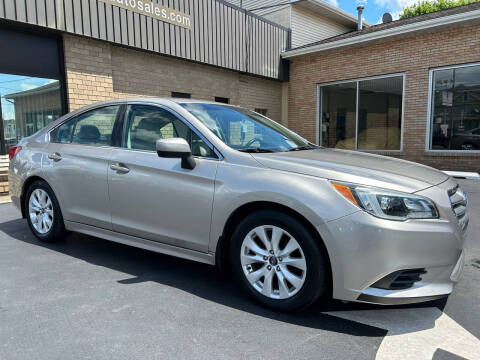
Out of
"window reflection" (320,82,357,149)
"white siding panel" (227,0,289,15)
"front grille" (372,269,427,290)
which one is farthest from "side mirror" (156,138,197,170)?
"white siding panel" (227,0,289,15)

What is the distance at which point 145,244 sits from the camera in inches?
132

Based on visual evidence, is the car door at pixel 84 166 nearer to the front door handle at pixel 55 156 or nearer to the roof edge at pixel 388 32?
the front door handle at pixel 55 156

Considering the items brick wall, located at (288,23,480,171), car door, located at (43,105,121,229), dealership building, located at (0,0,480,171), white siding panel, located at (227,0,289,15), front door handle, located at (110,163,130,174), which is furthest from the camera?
white siding panel, located at (227,0,289,15)

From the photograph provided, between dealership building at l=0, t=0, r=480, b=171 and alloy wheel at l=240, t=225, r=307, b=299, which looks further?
dealership building at l=0, t=0, r=480, b=171

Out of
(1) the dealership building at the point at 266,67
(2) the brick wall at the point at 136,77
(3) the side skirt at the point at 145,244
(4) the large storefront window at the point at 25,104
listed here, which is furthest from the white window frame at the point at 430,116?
(3) the side skirt at the point at 145,244

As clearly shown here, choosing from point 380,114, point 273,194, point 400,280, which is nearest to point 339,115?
point 380,114

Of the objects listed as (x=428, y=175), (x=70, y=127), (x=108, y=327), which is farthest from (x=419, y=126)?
(x=108, y=327)

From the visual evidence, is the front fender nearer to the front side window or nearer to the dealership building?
the front side window

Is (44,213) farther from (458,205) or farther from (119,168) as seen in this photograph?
(458,205)

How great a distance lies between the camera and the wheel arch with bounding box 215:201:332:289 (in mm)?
2525

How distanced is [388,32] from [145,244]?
1107 cm

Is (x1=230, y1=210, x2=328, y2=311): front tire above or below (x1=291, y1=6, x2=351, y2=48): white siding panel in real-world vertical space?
below

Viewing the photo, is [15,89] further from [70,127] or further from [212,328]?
[212,328]

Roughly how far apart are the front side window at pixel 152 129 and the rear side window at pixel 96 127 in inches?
9.5
